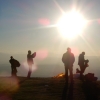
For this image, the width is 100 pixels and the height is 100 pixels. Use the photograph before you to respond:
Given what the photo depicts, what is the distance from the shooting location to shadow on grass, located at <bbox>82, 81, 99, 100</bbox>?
64.5 feet

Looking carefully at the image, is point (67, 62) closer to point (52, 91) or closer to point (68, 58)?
point (68, 58)

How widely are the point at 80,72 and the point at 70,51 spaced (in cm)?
572

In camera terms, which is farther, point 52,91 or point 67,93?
point 52,91

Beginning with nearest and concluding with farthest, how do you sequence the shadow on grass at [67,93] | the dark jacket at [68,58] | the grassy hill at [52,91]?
the shadow on grass at [67,93] → the grassy hill at [52,91] → the dark jacket at [68,58]

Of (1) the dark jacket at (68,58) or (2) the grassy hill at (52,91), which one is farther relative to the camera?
(1) the dark jacket at (68,58)

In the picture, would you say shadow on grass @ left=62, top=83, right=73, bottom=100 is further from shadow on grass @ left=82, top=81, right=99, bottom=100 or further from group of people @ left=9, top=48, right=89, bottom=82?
group of people @ left=9, top=48, right=89, bottom=82

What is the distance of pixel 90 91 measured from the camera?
21297mm

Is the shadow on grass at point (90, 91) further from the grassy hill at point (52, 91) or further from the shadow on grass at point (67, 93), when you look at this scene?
the shadow on grass at point (67, 93)

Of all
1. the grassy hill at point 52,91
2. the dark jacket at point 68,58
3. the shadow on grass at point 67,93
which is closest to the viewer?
the shadow on grass at point 67,93

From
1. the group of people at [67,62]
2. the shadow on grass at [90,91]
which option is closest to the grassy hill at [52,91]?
the shadow on grass at [90,91]

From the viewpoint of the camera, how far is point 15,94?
2102cm

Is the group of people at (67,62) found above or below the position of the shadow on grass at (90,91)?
above

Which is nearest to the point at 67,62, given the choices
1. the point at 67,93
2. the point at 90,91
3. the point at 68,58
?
the point at 68,58

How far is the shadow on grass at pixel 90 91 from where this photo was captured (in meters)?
19.7
